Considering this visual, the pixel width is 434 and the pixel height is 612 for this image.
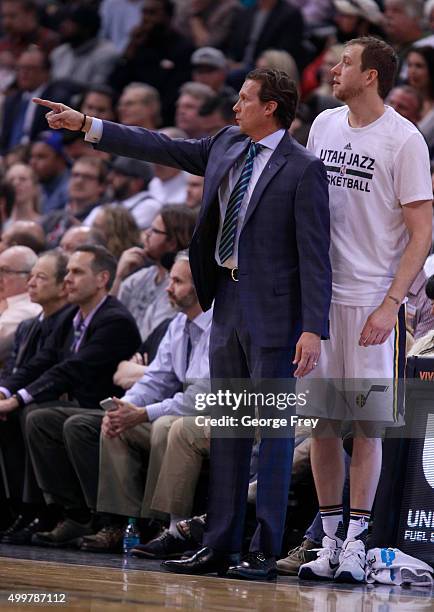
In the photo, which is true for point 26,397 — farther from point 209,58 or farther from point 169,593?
point 209,58

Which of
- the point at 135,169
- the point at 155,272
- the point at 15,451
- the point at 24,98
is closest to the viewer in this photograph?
the point at 15,451

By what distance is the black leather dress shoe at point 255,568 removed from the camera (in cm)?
485

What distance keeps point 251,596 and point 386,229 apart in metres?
1.59

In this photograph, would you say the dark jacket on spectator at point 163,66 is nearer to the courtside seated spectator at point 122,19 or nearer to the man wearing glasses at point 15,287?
the courtside seated spectator at point 122,19

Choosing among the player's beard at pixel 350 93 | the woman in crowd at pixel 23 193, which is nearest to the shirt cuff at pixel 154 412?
the player's beard at pixel 350 93

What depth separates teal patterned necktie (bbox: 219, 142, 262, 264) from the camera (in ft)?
16.6

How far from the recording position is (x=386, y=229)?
5027 mm

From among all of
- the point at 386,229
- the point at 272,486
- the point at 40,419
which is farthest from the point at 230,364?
the point at 40,419

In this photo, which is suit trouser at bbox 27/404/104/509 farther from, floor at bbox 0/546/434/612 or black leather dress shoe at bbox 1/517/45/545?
floor at bbox 0/546/434/612

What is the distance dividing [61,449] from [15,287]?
1.64 metres

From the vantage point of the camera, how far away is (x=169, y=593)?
4.30 metres

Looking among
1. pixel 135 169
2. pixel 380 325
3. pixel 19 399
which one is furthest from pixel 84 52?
pixel 380 325

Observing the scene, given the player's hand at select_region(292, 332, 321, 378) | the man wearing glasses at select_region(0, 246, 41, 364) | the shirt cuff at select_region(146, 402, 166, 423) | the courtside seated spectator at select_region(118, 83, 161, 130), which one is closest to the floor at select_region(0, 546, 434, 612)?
the player's hand at select_region(292, 332, 321, 378)

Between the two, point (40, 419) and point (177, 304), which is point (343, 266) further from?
point (40, 419)
